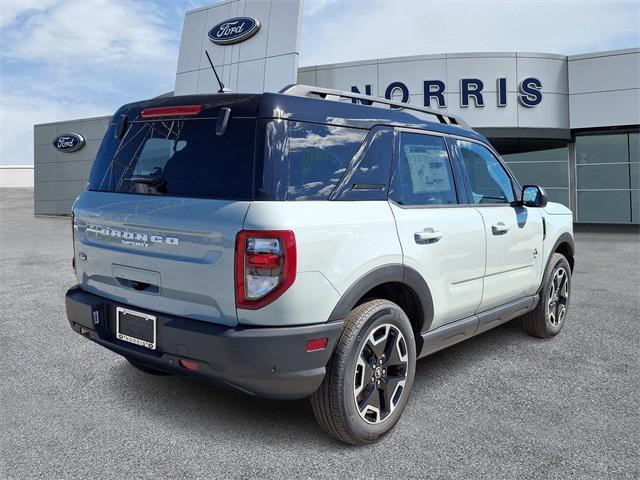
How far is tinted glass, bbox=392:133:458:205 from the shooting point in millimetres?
3139

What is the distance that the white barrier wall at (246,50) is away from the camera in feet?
56.2

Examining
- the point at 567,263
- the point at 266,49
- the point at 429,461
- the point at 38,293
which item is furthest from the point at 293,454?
the point at 266,49

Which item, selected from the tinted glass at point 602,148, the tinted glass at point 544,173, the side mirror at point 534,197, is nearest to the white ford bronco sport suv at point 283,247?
the side mirror at point 534,197

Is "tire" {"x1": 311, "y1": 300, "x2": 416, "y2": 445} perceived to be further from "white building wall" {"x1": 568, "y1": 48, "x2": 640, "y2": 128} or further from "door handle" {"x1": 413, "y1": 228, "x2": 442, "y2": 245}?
"white building wall" {"x1": 568, "y1": 48, "x2": 640, "y2": 128}

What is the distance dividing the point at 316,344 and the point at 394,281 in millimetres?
654

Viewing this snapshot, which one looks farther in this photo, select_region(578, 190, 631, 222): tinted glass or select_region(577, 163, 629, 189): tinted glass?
select_region(577, 163, 629, 189): tinted glass

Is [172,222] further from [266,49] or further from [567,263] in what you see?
[266,49]

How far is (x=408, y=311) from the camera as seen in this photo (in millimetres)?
3244

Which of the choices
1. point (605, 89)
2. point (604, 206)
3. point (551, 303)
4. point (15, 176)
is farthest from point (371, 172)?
point (15, 176)

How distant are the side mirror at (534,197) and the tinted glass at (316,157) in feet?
6.53

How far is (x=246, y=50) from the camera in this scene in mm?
18156

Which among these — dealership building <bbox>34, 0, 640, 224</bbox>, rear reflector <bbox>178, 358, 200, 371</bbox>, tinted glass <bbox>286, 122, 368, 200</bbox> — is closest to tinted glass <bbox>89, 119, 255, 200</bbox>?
tinted glass <bbox>286, 122, 368, 200</bbox>

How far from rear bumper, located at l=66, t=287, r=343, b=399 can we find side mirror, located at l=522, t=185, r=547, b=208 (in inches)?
93.4

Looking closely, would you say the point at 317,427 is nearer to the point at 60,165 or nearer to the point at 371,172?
the point at 371,172
